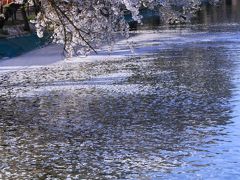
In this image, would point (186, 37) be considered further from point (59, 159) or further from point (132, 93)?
point (59, 159)

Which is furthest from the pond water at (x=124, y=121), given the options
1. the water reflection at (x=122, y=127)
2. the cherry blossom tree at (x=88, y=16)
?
the cherry blossom tree at (x=88, y=16)

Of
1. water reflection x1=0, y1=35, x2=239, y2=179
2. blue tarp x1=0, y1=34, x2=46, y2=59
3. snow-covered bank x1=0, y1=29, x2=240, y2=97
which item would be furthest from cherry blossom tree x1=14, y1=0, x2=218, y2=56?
blue tarp x1=0, y1=34, x2=46, y2=59

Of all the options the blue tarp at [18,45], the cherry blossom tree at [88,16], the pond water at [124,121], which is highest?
the cherry blossom tree at [88,16]

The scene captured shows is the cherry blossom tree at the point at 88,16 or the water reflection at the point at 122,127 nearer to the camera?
the water reflection at the point at 122,127

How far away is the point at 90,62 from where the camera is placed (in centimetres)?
2847

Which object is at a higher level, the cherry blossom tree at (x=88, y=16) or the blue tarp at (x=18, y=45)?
the cherry blossom tree at (x=88, y=16)

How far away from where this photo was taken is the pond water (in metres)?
10.5

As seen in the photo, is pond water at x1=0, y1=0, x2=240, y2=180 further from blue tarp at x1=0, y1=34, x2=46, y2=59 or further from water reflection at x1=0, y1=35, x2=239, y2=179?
blue tarp at x1=0, y1=34, x2=46, y2=59

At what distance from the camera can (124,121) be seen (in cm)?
1449

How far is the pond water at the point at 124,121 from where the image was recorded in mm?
10492

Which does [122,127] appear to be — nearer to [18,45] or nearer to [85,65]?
[85,65]

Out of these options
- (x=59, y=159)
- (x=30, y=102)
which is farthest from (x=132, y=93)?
(x=59, y=159)

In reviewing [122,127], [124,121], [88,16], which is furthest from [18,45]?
[88,16]

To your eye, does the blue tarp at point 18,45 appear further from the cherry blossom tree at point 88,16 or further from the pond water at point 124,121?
the cherry blossom tree at point 88,16
